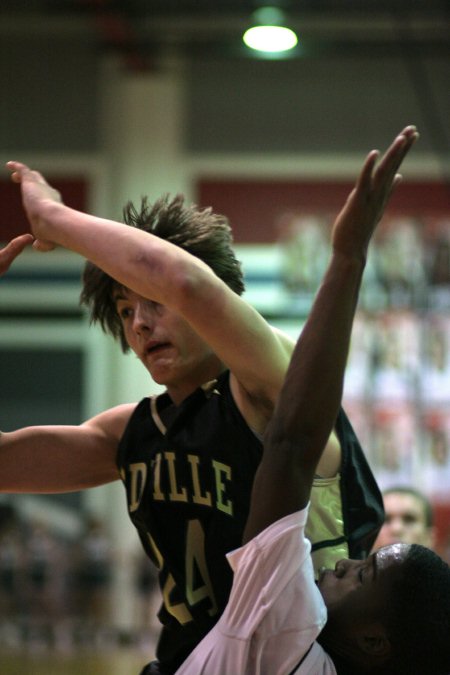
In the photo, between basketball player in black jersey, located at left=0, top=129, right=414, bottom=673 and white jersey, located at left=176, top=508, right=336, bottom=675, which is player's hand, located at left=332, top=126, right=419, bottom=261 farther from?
white jersey, located at left=176, top=508, right=336, bottom=675

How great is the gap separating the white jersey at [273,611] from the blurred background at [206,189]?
274 inches

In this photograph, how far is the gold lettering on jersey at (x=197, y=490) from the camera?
2170mm

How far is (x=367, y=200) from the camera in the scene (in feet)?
5.98

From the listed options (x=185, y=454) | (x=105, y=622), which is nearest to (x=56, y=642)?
(x=105, y=622)

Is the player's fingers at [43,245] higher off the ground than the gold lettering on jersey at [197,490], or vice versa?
the player's fingers at [43,245]

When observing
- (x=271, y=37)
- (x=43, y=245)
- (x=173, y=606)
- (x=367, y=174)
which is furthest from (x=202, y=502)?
(x=271, y=37)

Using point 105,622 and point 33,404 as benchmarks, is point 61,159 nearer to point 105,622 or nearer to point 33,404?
point 33,404

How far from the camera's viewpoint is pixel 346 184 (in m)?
9.38

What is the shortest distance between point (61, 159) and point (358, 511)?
25.3ft

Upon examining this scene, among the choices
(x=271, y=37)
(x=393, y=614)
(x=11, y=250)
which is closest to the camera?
(x=393, y=614)

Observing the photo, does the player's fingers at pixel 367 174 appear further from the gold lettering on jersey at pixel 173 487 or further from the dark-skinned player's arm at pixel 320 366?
the gold lettering on jersey at pixel 173 487

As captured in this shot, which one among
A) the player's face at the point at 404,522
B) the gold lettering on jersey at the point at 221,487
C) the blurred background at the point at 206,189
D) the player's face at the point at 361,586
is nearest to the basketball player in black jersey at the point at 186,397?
the gold lettering on jersey at the point at 221,487

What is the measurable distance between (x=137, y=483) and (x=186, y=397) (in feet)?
0.65

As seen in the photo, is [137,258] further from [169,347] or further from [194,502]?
[194,502]
